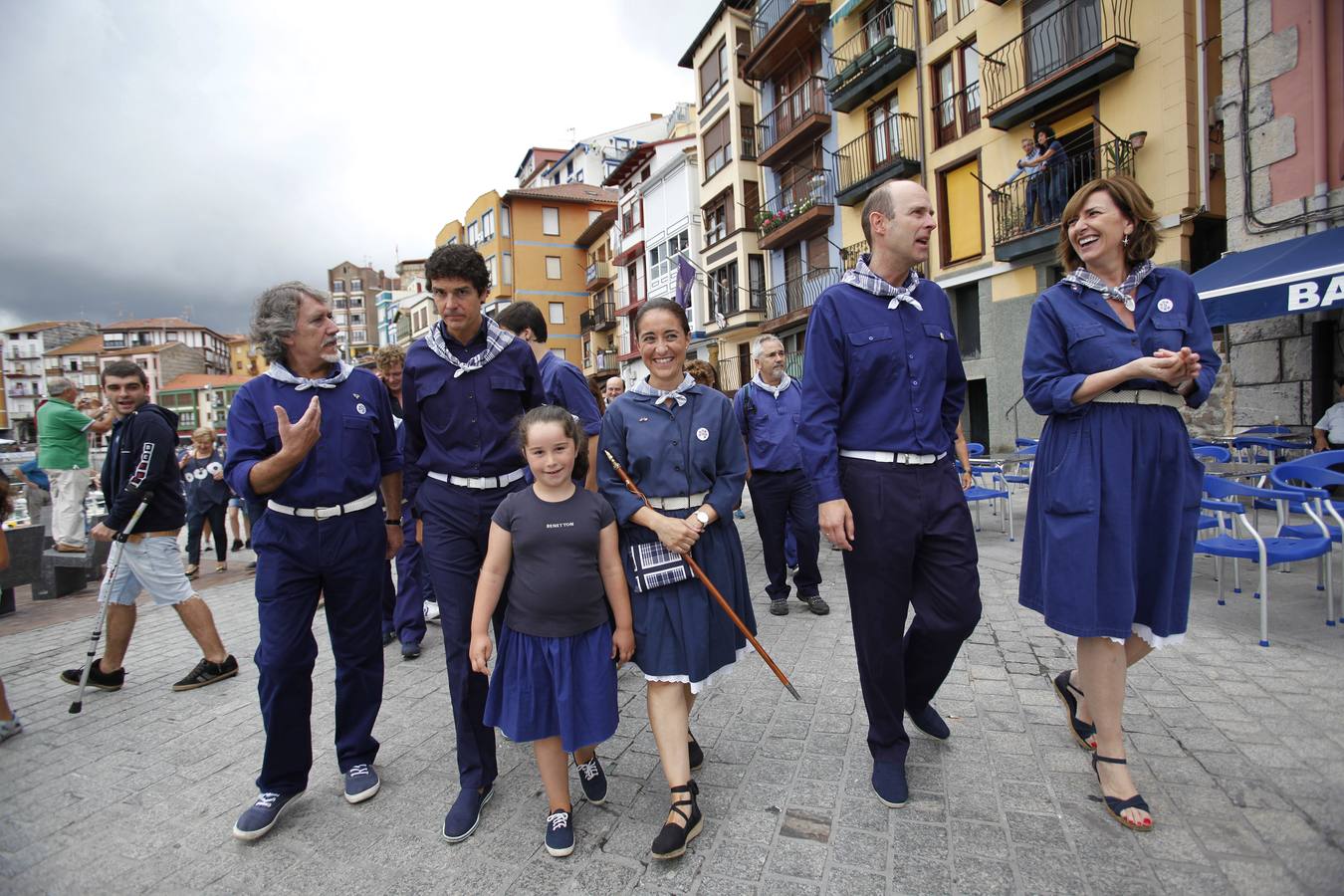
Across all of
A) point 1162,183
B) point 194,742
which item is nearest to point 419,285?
point 1162,183

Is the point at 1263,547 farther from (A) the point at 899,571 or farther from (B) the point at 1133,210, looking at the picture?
(A) the point at 899,571

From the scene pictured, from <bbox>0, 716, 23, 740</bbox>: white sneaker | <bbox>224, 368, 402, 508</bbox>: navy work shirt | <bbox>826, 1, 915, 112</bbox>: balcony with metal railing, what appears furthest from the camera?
<bbox>826, 1, 915, 112</bbox>: balcony with metal railing

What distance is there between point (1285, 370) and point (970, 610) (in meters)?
10.2

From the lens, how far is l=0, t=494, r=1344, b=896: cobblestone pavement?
2264 millimetres

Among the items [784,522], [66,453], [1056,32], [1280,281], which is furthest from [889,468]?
[1056,32]

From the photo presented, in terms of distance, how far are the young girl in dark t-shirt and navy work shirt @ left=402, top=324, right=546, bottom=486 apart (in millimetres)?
374

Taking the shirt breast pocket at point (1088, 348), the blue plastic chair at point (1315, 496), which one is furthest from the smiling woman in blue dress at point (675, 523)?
the blue plastic chair at point (1315, 496)

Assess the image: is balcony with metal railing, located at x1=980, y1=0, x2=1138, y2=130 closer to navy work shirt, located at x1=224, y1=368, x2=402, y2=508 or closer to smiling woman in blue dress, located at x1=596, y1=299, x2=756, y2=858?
smiling woman in blue dress, located at x1=596, y1=299, x2=756, y2=858

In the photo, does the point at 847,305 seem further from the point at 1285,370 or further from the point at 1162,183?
the point at 1162,183

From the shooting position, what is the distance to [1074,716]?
3012 mm

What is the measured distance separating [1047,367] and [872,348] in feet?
2.24

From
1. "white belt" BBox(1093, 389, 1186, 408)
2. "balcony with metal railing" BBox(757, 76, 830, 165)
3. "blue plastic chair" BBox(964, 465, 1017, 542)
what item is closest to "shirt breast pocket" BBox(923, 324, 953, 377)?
"white belt" BBox(1093, 389, 1186, 408)

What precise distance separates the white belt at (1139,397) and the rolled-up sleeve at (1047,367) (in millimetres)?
94

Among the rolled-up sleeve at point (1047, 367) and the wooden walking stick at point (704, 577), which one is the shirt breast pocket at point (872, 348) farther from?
the wooden walking stick at point (704, 577)
